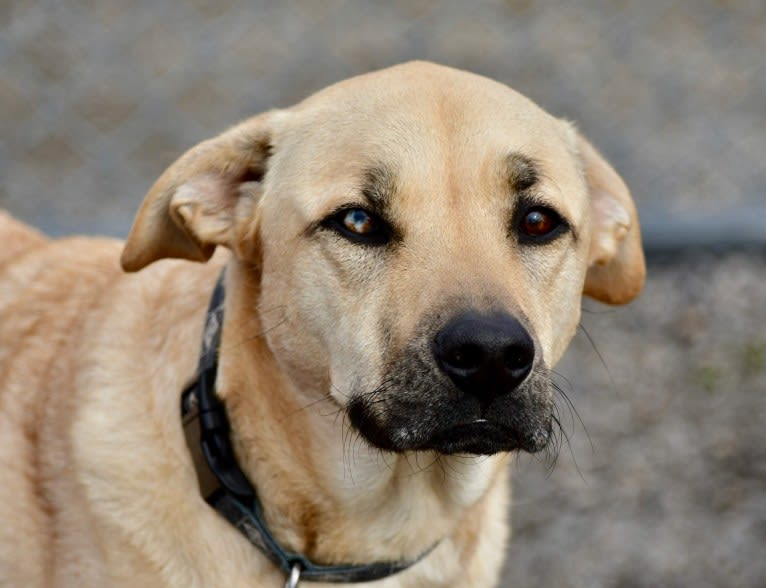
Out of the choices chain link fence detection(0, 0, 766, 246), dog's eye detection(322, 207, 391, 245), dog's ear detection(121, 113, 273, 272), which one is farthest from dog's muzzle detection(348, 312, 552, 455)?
chain link fence detection(0, 0, 766, 246)

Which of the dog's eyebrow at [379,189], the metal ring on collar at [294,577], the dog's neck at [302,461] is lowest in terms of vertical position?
the metal ring on collar at [294,577]

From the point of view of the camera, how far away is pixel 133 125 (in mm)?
6137

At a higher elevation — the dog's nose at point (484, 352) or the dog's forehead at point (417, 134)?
the dog's forehead at point (417, 134)

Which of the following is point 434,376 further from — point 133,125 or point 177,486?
point 133,125

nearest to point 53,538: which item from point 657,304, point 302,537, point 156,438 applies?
point 156,438

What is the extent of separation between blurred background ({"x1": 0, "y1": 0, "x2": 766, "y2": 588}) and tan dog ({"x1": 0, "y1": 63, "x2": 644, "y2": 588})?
4.64ft

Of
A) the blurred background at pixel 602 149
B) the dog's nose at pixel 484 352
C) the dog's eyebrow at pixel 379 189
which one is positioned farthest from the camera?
the blurred background at pixel 602 149

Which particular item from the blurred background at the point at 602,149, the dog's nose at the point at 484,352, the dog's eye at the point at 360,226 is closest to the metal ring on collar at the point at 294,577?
the dog's nose at the point at 484,352

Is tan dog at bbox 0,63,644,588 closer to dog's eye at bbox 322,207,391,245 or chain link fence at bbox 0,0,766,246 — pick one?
dog's eye at bbox 322,207,391,245

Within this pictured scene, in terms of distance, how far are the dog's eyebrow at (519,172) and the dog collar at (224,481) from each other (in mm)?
849

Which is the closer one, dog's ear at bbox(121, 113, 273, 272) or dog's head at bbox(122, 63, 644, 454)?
dog's head at bbox(122, 63, 644, 454)

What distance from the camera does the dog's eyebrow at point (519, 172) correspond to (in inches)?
103

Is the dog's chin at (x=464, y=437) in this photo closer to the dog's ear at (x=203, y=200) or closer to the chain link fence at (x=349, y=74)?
the dog's ear at (x=203, y=200)

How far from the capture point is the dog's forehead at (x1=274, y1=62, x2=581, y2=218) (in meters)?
2.59
